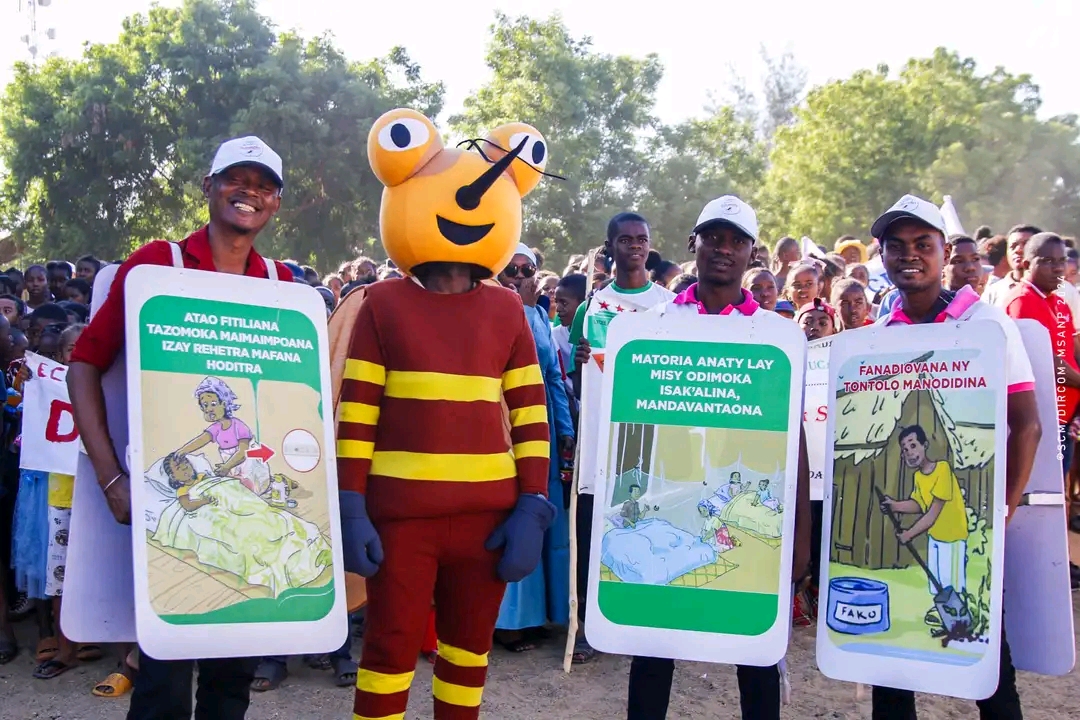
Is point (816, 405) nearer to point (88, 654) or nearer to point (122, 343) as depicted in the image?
point (122, 343)

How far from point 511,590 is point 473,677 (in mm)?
2124

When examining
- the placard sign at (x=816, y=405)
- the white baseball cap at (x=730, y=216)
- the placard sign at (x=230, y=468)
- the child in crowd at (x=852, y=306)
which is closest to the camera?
the placard sign at (x=230, y=468)

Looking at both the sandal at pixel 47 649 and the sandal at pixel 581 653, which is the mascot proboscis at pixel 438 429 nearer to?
the sandal at pixel 581 653

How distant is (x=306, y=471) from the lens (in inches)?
110

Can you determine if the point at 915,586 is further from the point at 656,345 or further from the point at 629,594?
the point at 656,345

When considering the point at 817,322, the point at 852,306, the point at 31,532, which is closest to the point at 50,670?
the point at 31,532

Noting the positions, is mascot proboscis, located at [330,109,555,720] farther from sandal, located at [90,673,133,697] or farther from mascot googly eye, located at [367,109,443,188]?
sandal, located at [90,673,133,697]

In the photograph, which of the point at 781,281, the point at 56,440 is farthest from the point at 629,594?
the point at 781,281

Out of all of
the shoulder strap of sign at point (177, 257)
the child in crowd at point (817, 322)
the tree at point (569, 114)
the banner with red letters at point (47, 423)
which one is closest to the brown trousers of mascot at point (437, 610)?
the shoulder strap of sign at point (177, 257)

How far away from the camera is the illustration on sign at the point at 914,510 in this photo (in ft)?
9.16

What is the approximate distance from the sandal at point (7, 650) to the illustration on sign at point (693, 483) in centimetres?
347

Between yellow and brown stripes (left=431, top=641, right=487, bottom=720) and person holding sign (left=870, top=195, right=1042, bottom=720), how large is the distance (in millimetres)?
1304

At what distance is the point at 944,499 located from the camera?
2846 millimetres

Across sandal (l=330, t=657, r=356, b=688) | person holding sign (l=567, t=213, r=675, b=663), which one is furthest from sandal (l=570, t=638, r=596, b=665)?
sandal (l=330, t=657, r=356, b=688)
